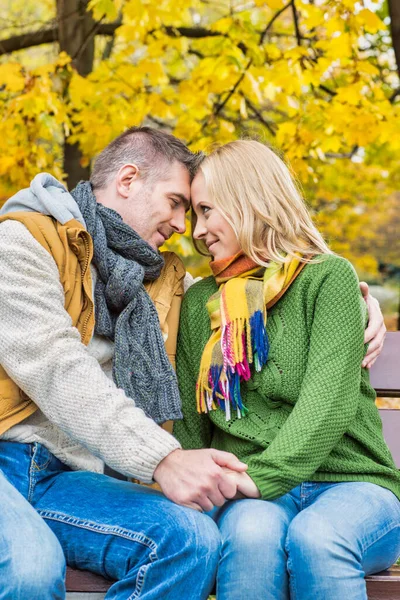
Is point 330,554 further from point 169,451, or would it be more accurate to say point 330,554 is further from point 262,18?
point 262,18

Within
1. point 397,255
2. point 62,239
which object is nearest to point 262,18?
point 62,239

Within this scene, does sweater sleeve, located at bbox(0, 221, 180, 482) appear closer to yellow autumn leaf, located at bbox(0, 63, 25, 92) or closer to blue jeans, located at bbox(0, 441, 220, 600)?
blue jeans, located at bbox(0, 441, 220, 600)

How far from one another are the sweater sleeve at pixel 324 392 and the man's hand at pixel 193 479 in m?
0.16

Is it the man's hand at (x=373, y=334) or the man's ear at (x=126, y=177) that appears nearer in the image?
the man's hand at (x=373, y=334)

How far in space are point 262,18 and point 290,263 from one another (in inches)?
191

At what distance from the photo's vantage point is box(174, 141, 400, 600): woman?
91.8 inches

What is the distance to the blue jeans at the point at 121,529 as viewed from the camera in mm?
2264

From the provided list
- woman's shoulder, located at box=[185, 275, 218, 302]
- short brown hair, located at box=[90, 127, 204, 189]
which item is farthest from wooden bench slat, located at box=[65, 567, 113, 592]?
short brown hair, located at box=[90, 127, 204, 189]

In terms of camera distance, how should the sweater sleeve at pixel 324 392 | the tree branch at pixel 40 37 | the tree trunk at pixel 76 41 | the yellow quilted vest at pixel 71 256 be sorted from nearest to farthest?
the sweater sleeve at pixel 324 392 → the yellow quilted vest at pixel 71 256 → the tree trunk at pixel 76 41 → the tree branch at pixel 40 37

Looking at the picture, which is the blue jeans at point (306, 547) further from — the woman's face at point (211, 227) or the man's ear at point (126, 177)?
the man's ear at point (126, 177)

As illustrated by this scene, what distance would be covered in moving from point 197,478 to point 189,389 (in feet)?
2.44

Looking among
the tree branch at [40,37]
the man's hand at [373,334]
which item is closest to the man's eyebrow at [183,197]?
the man's hand at [373,334]

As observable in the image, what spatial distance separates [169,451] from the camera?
2340mm

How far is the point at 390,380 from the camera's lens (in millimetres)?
3393
